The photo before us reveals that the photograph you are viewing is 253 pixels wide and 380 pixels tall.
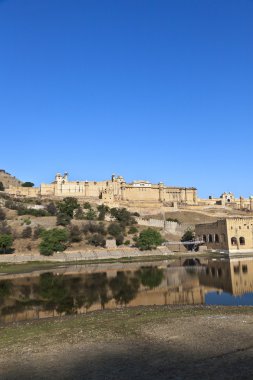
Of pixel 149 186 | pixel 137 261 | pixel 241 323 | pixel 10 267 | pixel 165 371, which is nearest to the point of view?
pixel 165 371

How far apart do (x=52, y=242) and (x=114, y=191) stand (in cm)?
4798

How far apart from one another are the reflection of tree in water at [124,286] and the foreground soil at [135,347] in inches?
245

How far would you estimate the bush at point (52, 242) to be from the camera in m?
48.1

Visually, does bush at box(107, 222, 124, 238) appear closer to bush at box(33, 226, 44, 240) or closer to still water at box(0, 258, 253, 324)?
bush at box(33, 226, 44, 240)

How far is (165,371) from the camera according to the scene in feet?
28.3

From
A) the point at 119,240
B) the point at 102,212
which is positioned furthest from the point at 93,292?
the point at 102,212

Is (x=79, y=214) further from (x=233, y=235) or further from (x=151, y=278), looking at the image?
(x=151, y=278)

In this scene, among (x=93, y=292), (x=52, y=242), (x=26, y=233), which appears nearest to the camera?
(x=93, y=292)

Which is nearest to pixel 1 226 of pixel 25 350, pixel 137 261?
pixel 137 261

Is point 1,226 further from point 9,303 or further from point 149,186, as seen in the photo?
point 149,186

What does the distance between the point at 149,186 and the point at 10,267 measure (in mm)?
61795

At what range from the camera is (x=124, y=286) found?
26641 mm

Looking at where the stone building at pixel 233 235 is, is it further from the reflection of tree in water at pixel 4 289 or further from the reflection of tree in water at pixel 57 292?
the reflection of tree in water at pixel 4 289

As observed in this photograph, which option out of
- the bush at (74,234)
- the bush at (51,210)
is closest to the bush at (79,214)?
the bush at (51,210)
